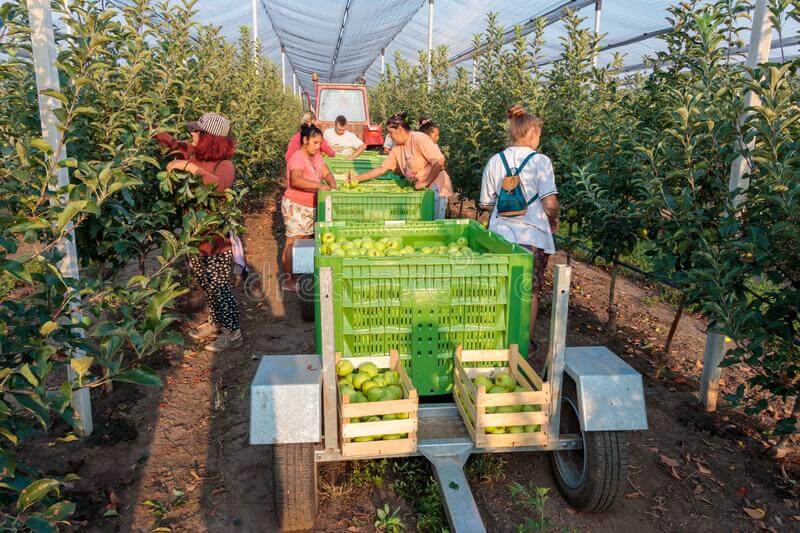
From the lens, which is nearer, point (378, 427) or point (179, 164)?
point (378, 427)

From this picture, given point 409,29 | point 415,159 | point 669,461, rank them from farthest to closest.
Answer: point 409,29, point 415,159, point 669,461

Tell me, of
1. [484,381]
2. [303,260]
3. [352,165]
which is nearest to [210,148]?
[303,260]

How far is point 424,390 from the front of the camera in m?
3.24

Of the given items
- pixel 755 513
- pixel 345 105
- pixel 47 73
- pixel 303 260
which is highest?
pixel 345 105

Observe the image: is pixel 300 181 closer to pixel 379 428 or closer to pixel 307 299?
pixel 307 299

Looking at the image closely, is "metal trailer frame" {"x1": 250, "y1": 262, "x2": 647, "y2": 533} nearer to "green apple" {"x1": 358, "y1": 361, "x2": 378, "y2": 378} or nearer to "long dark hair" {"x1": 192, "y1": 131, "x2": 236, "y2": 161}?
"green apple" {"x1": 358, "y1": 361, "x2": 378, "y2": 378}

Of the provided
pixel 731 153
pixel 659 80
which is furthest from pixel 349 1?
pixel 731 153

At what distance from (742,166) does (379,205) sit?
3270mm

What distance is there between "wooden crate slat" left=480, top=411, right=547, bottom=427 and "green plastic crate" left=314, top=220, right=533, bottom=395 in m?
0.53

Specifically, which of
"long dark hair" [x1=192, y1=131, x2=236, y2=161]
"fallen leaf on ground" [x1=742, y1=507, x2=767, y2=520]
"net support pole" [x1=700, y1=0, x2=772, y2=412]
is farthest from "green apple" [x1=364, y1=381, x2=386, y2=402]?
"long dark hair" [x1=192, y1=131, x2=236, y2=161]

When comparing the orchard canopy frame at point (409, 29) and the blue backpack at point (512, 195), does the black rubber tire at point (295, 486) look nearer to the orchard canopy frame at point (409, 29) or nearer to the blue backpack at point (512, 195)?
the orchard canopy frame at point (409, 29)

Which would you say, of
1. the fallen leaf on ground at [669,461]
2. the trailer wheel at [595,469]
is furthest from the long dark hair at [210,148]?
the fallen leaf on ground at [669,461]

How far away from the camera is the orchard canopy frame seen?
3406 mm

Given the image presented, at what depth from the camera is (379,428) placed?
8.90 ft
